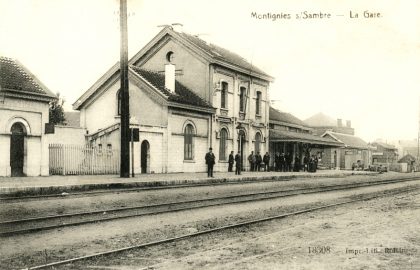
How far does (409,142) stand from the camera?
522 ft

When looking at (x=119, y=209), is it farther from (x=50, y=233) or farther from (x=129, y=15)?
(x=129, y=15)

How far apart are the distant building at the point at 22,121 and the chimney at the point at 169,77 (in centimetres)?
904

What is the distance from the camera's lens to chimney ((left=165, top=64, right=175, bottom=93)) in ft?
97.3

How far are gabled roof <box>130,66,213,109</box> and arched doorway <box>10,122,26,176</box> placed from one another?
870 centimetres

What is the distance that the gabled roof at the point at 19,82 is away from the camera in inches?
800

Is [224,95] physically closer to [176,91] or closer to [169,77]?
[176,91]

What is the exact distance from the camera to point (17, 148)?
20.8 metres

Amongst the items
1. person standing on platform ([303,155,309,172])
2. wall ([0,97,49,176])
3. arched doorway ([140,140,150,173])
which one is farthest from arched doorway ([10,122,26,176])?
person standing on platform ([303,155,309,172])

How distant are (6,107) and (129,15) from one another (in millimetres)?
6104

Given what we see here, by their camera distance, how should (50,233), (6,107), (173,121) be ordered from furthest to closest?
(173,121) → (6,107) → (50,233)

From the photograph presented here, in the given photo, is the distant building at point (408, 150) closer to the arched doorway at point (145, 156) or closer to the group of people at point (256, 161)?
the group of people at point (256, 161)

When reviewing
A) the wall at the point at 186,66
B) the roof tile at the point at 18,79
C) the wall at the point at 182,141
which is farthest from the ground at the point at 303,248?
the wall at the point at 186,66

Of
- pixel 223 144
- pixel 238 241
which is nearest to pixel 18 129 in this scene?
pixel 238 241

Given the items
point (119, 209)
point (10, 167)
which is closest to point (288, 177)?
point (10, 167)
